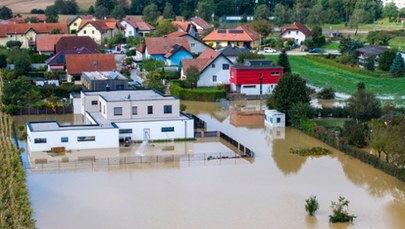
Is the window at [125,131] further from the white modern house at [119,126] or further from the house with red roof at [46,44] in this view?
the house with red roof at [46,44]

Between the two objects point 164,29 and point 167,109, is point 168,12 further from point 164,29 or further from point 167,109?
point 167,109

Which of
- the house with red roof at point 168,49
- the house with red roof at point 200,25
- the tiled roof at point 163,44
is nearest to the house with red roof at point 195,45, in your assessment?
the house with red roof at point 168,49

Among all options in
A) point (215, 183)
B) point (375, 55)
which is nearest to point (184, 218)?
point (215, 183)

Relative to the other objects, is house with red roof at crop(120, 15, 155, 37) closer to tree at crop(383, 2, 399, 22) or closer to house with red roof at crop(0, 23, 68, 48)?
house with red roof at crop(0, 23, 68, 48)

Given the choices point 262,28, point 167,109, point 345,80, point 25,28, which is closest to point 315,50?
point 262,28

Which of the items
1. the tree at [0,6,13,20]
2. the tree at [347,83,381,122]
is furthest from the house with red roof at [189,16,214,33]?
the tree at [347,83,381,122]
